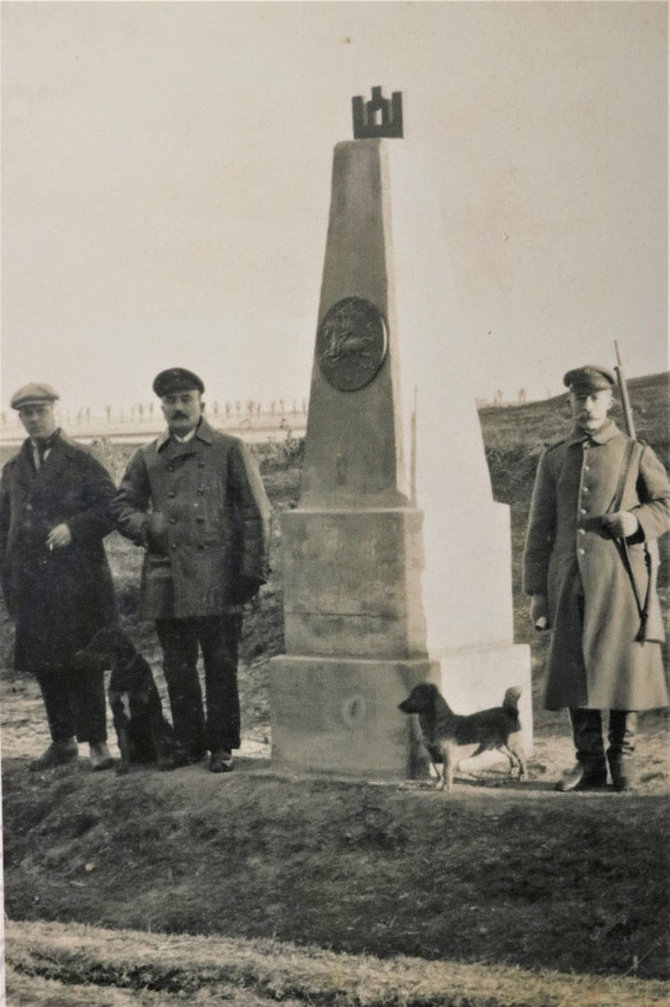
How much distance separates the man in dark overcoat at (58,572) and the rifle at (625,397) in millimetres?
2508

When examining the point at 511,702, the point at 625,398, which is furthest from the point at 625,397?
the point at 511,702

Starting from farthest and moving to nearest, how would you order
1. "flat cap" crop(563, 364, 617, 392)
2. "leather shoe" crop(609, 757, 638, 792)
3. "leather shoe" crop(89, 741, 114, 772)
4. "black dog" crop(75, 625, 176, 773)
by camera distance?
"leather shoe" crop(89, 741, 114, 772) → "black dog" crop(75, 625, 176, 773) → "flat cap" crop(563, 364, 617, 392) → "leather shoe" crop(609, 757, 638, 792)

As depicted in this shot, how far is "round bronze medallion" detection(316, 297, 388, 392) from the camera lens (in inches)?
277

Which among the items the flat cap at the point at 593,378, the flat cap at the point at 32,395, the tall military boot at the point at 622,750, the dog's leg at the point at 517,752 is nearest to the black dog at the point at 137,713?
the flat cap at the point at 32,395

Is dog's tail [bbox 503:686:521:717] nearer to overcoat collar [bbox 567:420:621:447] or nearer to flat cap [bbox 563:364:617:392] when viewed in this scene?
overcoat collar [bbox 567:420:621:447]

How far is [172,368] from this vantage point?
295 inches

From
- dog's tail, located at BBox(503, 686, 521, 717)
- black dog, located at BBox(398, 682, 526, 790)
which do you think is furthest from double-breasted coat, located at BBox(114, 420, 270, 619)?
dog's tail, located at BBox(503, 686, 521, 717)

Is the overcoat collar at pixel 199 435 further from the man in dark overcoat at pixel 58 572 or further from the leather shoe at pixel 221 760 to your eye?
the leather shoe at pixel 221 760

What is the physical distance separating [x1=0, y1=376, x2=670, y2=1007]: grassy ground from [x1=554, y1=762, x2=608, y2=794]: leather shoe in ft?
0.28

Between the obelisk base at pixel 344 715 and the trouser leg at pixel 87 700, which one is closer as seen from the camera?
the obelisk base at pixel 344 715

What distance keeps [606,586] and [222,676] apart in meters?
1.89

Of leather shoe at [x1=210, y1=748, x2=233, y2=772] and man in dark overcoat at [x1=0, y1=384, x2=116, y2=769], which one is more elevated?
man in dark overcoat at [x1=0, y1=384, x2=116, y2=769]

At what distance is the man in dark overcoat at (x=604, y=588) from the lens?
673cm

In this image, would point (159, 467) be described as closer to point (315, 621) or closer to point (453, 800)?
point (315, 621)
